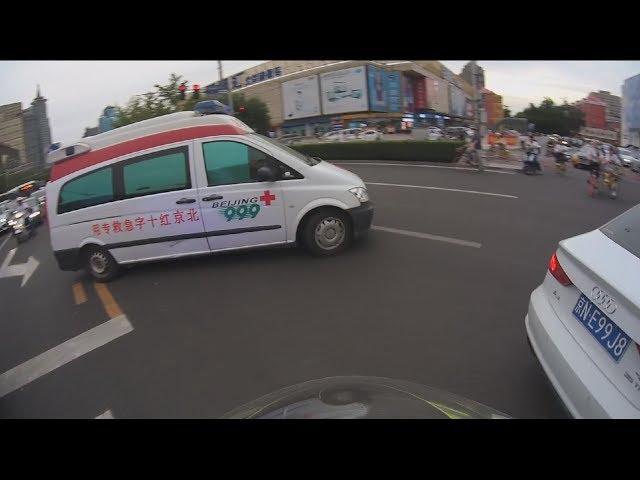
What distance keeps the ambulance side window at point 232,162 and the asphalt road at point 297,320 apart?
3.72 feet

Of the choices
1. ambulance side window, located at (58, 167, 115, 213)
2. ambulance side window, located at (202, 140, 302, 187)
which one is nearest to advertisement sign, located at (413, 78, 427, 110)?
ambulance side window, located at (202, 140, 302, 187)

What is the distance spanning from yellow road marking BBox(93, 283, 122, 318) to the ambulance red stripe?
4.68 ft

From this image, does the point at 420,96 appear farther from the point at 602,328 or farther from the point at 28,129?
the point at 602,328

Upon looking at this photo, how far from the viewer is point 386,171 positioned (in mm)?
14562

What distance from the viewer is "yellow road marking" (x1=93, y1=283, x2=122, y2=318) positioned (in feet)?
15.9

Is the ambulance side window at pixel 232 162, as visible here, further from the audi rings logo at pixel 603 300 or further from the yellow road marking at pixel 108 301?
the audi rings logo at pixel 603 300

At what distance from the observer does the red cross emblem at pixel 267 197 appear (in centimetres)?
538

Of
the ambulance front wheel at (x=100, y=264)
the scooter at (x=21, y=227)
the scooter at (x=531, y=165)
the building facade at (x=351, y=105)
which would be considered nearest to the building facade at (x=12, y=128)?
the ambulance front wheel at (x=100, y=264)

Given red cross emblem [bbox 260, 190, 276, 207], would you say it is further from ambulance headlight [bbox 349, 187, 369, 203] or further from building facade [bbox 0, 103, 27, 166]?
building facade [bbox 0, 103, 27, 166]

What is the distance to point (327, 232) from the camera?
18.3 feet

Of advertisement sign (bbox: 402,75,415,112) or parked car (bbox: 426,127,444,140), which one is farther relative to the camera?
parked car (bbox: 426,127,444,140)
